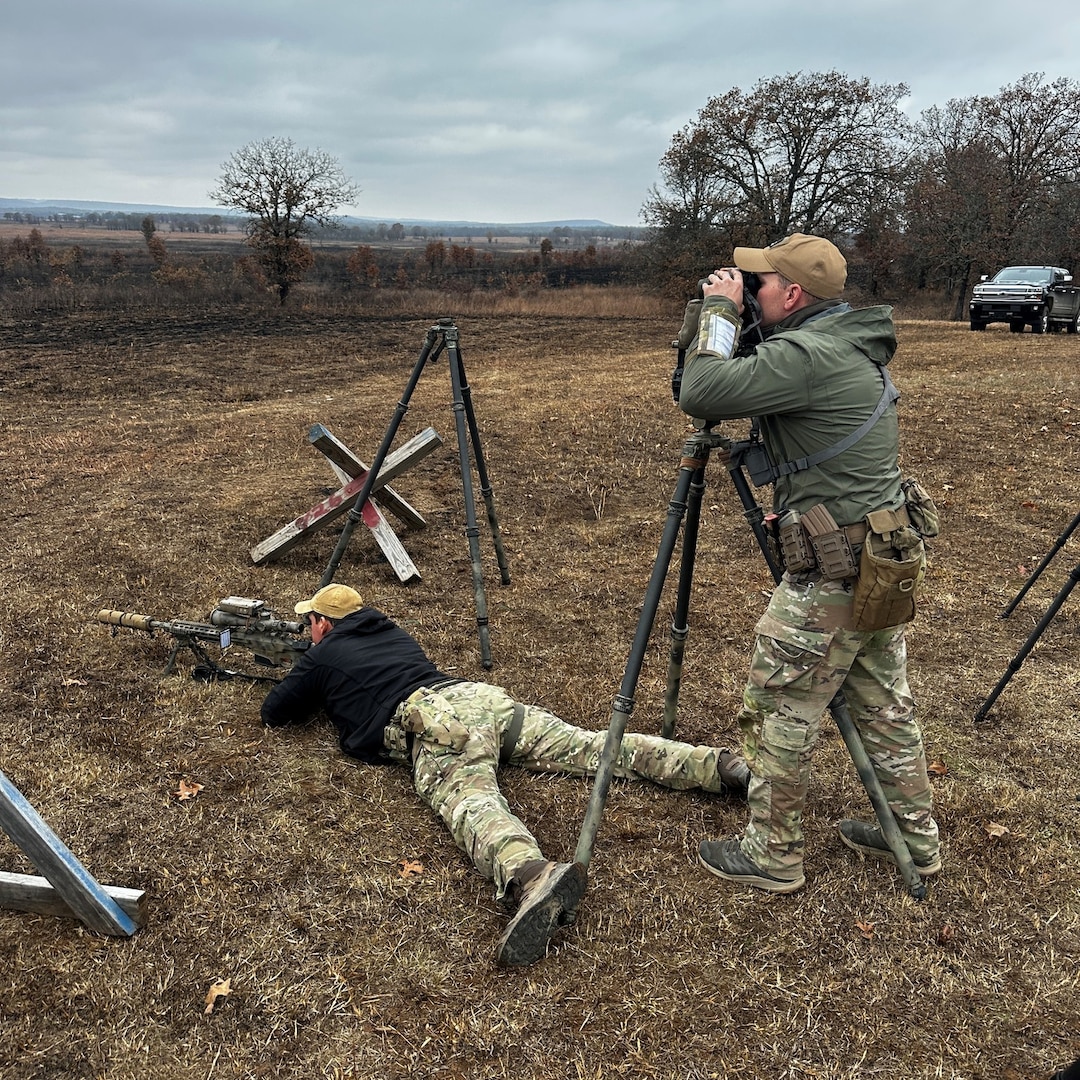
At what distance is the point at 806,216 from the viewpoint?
32.8 meters

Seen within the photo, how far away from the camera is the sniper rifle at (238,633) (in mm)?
5031

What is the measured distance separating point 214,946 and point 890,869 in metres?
2.88

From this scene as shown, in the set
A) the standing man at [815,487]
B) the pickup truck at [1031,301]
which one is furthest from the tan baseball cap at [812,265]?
the pickup truck at [1031,301]

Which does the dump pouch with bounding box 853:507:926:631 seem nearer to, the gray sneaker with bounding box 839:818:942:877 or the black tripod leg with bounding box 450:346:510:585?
the gray sneaker with bounding box 839:818:942:877

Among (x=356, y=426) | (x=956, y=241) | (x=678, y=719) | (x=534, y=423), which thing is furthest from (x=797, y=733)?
(x=956, y=241)

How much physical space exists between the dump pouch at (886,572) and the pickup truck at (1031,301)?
69.7 feet

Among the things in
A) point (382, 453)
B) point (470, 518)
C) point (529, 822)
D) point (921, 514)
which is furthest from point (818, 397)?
point (382, 453)

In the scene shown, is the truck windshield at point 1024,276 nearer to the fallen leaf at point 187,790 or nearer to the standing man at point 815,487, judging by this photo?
the standing man at point 815,487

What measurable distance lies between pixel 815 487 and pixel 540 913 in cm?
192

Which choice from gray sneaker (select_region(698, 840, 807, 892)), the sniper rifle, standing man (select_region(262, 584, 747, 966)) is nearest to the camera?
gray sneaker (select_region(698, 840, 807, 892))

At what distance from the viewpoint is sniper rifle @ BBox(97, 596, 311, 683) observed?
5031 millimetres

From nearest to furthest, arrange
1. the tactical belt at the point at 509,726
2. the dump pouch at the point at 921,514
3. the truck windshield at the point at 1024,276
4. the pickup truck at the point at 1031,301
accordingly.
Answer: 1. the dump pouch at the point at 921,514
2. the tactical belt at the point at 509,726
3. the pickup truck at the point at 1031,301
4. the truck windshield at the point at 1024,276

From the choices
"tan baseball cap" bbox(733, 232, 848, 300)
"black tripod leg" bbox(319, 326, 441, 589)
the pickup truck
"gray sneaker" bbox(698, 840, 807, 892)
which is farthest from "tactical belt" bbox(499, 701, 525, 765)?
the pickup truck

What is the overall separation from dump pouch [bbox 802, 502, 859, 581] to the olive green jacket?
0.07m
